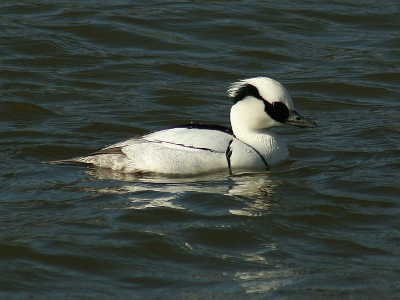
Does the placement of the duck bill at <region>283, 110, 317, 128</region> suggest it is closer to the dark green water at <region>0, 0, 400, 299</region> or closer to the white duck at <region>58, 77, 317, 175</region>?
the white duck at <region>58, 77, 317, 175</region>

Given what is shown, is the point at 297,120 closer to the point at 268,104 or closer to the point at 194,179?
the point at 268,104

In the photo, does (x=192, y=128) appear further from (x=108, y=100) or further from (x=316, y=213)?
(x=108, y=100)

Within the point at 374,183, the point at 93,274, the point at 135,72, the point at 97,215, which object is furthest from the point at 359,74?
the point at 93,274

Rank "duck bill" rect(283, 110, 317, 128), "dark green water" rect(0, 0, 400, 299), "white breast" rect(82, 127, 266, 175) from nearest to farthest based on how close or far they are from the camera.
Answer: "dark green water" rect(0, 0, 400, 299) < "white breast" rect(82, 127, 266, 175) < "duck bill" rect(283, 110, 317, 128)

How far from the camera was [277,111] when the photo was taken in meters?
10.2

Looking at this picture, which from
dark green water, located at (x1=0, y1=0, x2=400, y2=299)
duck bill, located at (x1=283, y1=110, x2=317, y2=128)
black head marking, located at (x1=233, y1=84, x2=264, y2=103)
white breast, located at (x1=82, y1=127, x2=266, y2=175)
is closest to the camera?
dark green water, located at (x1=0, y1=0, x2=400, y2=299)

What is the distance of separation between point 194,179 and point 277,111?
1249mm

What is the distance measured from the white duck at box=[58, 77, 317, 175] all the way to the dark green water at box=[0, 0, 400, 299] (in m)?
0.19

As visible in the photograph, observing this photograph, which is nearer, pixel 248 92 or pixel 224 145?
pixel 224 145

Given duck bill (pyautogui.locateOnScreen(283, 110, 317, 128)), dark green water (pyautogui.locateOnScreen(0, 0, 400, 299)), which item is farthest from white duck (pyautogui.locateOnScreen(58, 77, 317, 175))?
dark green water (pyautogui.locateOnScreen(0, 0, 400, 299))

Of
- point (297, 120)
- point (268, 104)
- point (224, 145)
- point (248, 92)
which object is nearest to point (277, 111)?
point (268, 104)

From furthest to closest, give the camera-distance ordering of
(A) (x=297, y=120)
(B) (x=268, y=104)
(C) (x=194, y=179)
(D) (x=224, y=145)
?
(A) (x=297, y=120) → (B) (x=268, y=104) → (D) (x=224, y=145) → (C) (x=194, y=179)

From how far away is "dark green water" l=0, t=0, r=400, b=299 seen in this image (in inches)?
293

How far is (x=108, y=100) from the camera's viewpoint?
42.8ft
